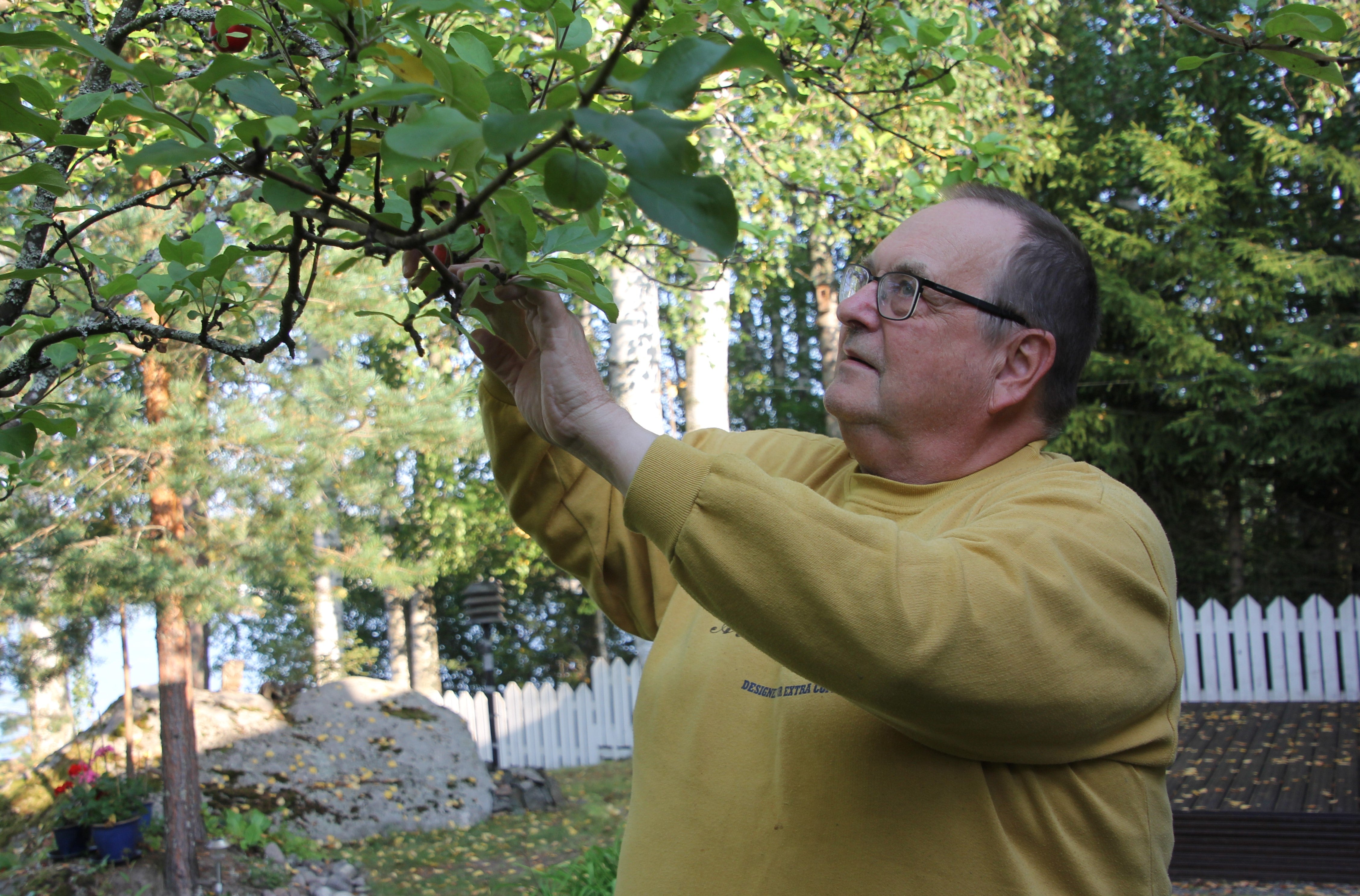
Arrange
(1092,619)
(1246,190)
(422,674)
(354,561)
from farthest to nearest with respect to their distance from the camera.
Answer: (422,674) → (1246,190) → (354,561) → (1092,619)

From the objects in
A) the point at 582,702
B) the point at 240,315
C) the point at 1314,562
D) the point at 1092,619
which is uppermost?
the point at 240,315

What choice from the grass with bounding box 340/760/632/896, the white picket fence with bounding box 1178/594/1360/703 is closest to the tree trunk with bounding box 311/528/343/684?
the grass with bounding box 340/760/632/896

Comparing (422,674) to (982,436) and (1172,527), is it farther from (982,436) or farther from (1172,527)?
(982,436)

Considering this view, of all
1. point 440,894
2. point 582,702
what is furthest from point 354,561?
point 582,702

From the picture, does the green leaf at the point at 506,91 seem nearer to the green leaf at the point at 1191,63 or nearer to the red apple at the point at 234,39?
the red apple at the point at 234,39

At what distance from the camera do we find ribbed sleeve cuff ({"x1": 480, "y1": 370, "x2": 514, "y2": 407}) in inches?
57.1

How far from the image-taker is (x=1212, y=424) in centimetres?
1122

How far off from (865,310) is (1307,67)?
617 mm

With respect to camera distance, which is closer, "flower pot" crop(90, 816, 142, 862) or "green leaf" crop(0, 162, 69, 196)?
"green leaf" crop(0, 162, 69, 196)

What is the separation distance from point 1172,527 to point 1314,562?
5.62 feet

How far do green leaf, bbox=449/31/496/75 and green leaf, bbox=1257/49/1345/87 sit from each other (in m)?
0.96

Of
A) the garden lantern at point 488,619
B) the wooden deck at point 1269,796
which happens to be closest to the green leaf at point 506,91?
the wooden deck at point 1269,796

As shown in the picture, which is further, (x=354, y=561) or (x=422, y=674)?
(x=422, y=674)

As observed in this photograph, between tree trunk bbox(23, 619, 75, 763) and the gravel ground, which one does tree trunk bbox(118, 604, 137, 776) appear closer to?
tree trunk bbox(23, 619, 75, 763)
